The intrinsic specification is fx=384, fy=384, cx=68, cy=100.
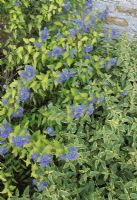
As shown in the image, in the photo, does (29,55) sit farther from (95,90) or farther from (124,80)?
(124,80)

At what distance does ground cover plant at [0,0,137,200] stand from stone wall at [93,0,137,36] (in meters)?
0.34

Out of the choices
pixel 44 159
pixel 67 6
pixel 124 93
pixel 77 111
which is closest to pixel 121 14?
pixel 67 6

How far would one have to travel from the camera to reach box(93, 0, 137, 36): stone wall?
148 inches

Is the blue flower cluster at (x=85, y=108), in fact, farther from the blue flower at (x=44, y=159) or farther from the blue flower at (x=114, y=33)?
the blue flower at (x=114, y=33)

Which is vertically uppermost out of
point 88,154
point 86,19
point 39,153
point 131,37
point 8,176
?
point 86,19

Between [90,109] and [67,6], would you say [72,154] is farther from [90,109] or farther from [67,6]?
[67,6]

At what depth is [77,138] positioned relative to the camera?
2762 millimetres

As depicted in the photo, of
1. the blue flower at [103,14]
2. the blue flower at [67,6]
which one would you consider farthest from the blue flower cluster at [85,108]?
the blue flower at [103,14]

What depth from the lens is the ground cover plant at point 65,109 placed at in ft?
8.61

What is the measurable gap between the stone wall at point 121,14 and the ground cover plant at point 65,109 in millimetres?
344

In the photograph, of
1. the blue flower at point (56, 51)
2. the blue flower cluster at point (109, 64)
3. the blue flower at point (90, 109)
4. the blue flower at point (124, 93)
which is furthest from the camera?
the blue flower cluster at point (109, 64)

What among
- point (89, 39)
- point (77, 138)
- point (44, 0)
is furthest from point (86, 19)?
point (77, 138)

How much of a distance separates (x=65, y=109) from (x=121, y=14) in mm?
1393

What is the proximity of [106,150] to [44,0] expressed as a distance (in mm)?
1452
